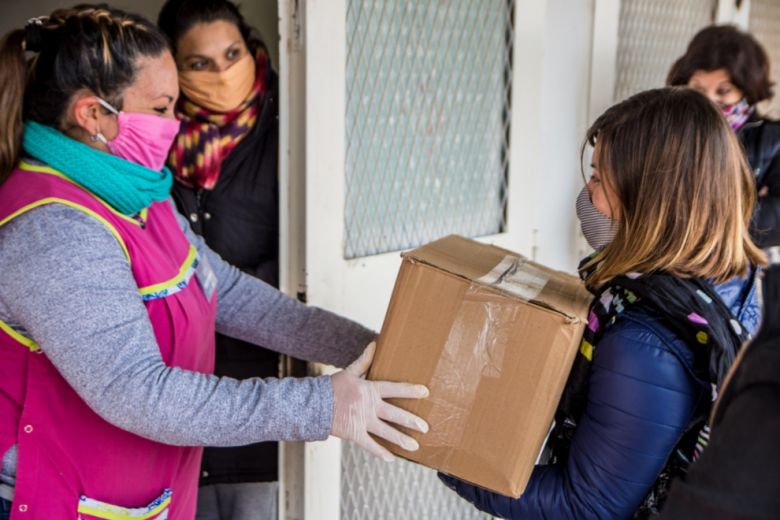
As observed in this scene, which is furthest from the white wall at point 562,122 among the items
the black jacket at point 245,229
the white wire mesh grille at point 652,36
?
the black jacket at point 245,229

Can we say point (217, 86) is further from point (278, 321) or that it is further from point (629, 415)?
point (629, 415)

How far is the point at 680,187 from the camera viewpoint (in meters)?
1.19

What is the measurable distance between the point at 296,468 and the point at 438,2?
118 centimetres

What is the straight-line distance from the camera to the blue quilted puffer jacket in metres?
1.13

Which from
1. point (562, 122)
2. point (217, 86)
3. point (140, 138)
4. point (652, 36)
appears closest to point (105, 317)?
point (140, 138)

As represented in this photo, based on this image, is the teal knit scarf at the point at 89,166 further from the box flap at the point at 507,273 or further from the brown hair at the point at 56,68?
the box flap at the point at 507,273

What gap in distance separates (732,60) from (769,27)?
1859mm

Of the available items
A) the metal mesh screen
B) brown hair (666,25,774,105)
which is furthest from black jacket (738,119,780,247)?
the metal mesh screen

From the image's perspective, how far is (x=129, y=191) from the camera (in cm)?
134

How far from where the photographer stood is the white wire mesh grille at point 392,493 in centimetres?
201

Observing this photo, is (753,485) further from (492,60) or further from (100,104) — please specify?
(492,60)

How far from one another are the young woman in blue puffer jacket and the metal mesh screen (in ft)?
2.46

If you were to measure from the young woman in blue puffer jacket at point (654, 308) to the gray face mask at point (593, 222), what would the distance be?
11 cm


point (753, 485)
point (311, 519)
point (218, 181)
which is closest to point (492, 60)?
point (218, 181)
